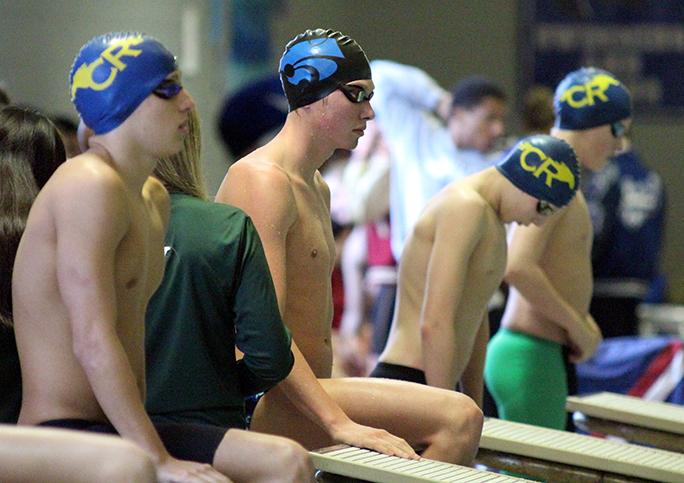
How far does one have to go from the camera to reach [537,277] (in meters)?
4.54

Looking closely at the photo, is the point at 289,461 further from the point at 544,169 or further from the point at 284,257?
the point at 544,169

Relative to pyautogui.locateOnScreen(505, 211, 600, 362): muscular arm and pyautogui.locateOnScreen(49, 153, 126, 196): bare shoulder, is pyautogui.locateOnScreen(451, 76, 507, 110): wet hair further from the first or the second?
pyautogui.locateOnScreen(49, 153, 126, 196): bare shoulder

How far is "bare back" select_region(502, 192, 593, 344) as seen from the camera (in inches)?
184

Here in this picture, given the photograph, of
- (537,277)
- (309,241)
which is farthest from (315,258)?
(537,277)

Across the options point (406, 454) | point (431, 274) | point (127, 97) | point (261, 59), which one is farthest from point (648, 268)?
point (127, 97)

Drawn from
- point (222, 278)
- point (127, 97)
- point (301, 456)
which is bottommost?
point (301, 456)

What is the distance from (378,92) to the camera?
7.13 m

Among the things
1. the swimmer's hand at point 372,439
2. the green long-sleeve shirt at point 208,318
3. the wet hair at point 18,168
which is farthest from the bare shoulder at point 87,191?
the swimmer's hand at point 372,439

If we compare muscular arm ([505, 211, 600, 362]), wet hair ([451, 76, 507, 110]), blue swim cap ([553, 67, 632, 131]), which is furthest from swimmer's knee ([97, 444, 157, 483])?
wet hair ([451, 76, 507, 110])

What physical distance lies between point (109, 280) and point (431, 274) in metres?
1.58

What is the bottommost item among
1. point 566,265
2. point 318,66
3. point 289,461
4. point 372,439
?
point 566,265

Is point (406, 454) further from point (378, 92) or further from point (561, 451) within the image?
point (378, 92)

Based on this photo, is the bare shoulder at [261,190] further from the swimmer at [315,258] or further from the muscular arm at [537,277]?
the muscular arm at [537,277]

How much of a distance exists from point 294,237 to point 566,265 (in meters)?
1.66
